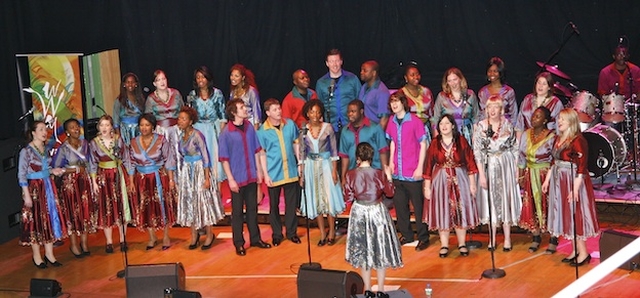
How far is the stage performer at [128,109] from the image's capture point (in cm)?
887

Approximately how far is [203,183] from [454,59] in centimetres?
326

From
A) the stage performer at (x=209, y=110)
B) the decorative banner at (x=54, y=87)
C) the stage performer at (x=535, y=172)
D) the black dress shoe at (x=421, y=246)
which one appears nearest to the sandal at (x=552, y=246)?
the stage performer at (x=535, y=172)

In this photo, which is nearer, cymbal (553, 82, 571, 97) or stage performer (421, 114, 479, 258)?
stage performer (421, 114, 479, 258)

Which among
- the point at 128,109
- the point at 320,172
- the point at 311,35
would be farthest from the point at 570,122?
the point at 128,109

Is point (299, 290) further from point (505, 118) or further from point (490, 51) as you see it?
point (490, 51)

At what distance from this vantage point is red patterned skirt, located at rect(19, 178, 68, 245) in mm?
8156

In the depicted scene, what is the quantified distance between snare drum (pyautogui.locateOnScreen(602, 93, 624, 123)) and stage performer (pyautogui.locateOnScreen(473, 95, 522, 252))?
167 centimetres

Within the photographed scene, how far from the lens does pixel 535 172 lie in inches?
295

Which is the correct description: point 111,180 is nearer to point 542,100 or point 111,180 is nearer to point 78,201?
point 78,201

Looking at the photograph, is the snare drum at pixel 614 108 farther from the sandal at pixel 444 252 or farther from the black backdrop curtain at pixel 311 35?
the sandal at pixel 444 252

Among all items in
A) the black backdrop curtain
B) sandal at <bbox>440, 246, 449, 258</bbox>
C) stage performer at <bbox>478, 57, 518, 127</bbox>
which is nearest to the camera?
sandal at <bbox>440, 246, 449, 258</bbox>

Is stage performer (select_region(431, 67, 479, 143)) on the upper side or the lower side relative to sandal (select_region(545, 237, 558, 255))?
upper

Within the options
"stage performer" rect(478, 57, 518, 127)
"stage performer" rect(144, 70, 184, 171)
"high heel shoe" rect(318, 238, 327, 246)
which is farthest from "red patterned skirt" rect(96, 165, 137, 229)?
"stage performer" rect(478, 57, 518, 127)

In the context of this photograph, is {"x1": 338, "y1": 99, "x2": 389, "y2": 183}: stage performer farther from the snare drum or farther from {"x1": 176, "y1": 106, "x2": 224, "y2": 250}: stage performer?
the snare drum
